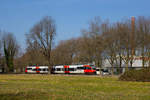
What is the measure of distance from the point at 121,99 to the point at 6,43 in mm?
78487

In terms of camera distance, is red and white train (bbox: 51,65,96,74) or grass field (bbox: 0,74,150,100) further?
red and white train (bbox: 51,65,96,74)

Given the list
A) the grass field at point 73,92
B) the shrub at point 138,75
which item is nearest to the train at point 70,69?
the shrub at point 138,75

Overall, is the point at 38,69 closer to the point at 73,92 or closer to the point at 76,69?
the point at 76,69

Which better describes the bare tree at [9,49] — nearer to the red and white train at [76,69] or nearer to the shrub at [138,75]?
the red and white train at [76,69]

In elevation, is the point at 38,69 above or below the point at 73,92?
above

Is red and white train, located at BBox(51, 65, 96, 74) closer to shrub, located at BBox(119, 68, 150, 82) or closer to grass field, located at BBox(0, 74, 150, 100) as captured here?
shrub, located at BBox(119, 68, 150, 82)

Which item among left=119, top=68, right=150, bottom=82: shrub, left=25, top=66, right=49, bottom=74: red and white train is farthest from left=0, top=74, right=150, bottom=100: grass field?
left=25, top=66, right=49, bottom=74: red and white train

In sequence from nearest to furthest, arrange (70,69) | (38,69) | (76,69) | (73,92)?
(73,92) < (76,69) < (70,69) < (38,69)

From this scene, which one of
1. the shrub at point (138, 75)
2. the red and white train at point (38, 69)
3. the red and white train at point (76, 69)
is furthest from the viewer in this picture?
the red and white train at point (38, 69)

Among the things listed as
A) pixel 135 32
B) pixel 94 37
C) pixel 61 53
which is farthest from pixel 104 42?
pixel 61 53

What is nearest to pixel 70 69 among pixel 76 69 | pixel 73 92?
pixel 76 69

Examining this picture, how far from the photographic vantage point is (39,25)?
245 feet

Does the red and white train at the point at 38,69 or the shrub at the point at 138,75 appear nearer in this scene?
the shrub at the point at 138,75

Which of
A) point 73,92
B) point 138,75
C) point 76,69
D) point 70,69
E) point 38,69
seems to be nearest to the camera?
point 73,92
